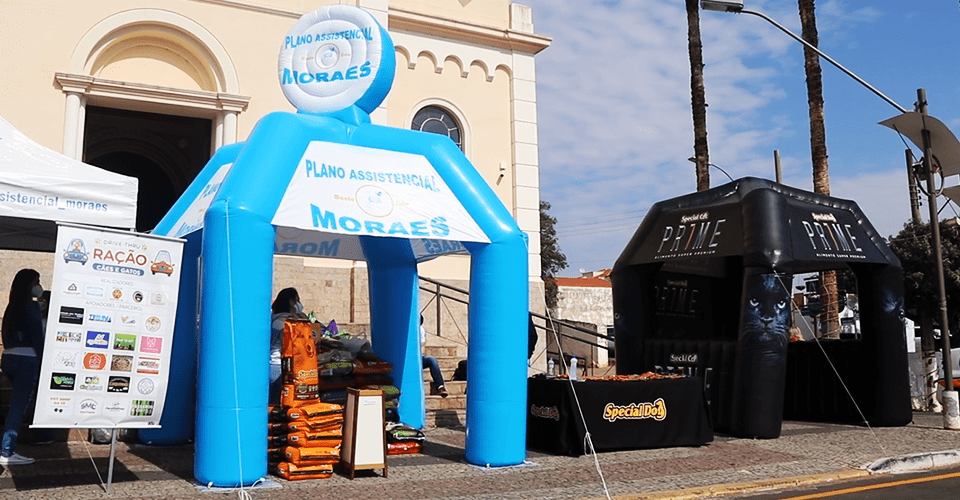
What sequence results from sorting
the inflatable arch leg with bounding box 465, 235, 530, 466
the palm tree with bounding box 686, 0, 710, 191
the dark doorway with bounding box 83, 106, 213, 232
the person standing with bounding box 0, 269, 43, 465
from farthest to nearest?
the palm tree with bounding box 686, 0, 710, 191 < the dark doorway with bounding box 83, 106, 213, 232 < the inflatable arch leg with bounding box 465, 235, 530, 466 < the person standing with bounding box 0, 269, 43, 465

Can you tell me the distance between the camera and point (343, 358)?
29.6ft

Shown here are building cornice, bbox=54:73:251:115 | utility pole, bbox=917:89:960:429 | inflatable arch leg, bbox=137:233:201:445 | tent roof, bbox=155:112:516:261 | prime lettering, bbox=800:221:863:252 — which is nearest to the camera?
tent roof, bbox=155:112:516:261

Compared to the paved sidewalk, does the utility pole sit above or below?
above

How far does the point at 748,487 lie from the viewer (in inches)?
301

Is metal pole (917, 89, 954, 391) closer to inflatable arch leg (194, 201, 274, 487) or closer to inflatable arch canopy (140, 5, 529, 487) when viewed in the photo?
inflatable arch canopy (140, 5, 529, 487)

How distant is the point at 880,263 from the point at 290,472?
29.0 ft

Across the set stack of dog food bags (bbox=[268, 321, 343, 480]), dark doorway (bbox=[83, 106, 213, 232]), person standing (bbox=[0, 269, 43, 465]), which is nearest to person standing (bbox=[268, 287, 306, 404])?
stack of dog food bags (bbox=[268, 321, 343, 480])

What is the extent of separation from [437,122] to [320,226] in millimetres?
9486

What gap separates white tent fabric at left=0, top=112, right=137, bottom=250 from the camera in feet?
23.2

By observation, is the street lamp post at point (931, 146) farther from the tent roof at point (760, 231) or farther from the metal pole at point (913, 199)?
the metal pole at point (913, 199)

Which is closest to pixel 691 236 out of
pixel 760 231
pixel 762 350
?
pixel 760 231

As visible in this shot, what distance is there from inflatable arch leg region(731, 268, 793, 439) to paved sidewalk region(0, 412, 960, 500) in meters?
0.32

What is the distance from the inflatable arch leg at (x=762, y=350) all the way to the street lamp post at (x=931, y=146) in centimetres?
304

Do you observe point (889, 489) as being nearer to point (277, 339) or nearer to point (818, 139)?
point (277, 339)
